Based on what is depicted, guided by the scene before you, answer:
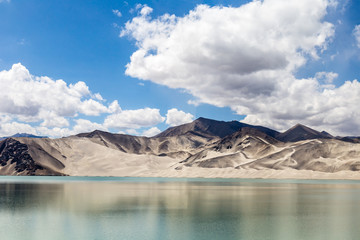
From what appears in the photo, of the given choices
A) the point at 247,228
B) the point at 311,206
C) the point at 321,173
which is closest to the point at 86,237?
the point at 247,228

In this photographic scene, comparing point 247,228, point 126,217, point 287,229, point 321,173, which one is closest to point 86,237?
point 126,217

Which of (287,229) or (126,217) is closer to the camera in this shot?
(287,229)

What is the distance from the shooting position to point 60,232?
3431cm

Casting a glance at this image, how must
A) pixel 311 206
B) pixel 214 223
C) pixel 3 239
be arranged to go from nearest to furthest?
pixel 3 239
pixel 214 223
pixel 311 206

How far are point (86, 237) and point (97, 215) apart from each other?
12.9 m

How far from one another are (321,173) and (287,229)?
169m

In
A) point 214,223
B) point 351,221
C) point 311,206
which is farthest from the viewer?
point 311,206

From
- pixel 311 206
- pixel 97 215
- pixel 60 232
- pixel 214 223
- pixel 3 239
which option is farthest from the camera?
pixel 311 206

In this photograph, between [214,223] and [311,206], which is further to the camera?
[311,206]

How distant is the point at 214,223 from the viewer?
3847cm

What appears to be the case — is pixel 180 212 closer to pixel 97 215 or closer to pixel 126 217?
pixel 126 217

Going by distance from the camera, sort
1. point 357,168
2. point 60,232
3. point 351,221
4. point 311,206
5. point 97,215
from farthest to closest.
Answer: point 357,168 → point 311,206 → point 97,215 → point 351,221 → point 60,232

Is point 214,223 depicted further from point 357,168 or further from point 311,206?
point 357,168

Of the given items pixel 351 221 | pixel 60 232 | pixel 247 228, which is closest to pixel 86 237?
pixel 60 232
